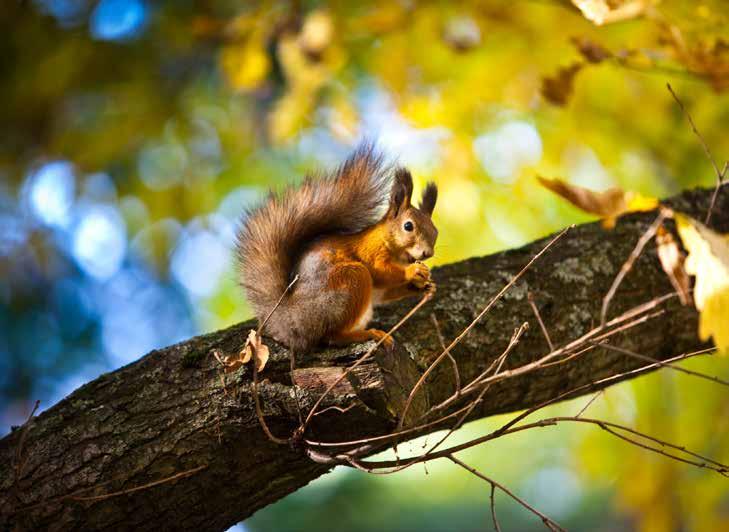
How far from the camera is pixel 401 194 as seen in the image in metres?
2.44

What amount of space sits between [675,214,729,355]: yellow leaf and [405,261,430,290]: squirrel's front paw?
0.97 metres

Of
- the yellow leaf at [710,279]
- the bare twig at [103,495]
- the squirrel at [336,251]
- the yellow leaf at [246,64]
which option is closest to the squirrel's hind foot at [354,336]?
the squirrel at [336,251]

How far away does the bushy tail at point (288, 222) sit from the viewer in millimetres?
2191

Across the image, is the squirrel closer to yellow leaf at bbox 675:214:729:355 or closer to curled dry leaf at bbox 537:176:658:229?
curled dry leaf at bbox 537:176:658:229

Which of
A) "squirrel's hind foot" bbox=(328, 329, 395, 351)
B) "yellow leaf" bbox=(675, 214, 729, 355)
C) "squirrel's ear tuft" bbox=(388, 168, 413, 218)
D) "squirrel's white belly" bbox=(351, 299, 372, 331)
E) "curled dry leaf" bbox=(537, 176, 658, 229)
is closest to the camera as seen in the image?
"yellow leaf" bbox=(675, 214, 729, 355)

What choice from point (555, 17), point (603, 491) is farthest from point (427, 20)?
point (603, 491)

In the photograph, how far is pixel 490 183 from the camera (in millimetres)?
3793

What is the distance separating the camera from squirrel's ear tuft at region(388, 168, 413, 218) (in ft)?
7.97

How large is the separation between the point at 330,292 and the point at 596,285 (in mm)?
823

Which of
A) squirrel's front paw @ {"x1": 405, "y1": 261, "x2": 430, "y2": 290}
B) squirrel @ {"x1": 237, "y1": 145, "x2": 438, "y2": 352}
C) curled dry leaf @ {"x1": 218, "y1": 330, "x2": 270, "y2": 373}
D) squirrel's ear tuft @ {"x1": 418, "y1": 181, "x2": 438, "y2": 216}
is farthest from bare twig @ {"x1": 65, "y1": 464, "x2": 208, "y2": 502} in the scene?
squirrel's ear tuft @ {"x1": 418, "y1": 181, "x2": 438, "y2": 216}

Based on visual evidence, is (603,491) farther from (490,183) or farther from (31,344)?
(31,344)

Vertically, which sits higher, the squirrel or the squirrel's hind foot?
the squirrel

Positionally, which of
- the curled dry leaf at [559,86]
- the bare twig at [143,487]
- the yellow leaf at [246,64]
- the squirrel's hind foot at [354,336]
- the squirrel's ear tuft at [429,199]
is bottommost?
the bare twig at [143,487]

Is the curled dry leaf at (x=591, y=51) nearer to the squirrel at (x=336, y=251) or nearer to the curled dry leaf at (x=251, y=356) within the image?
the squirrel at (x=336, y=251)
